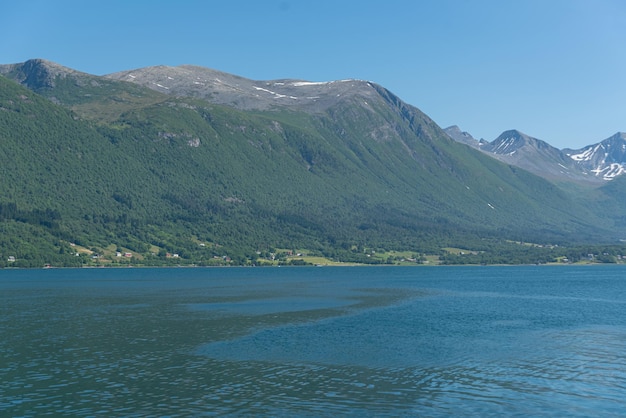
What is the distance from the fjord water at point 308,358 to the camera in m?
55.5

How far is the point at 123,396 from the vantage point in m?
57.6

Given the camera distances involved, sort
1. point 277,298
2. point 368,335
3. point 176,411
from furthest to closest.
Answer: point 277,298, point 368,335, point 176,411

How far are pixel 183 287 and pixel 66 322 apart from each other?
87394 millimetres

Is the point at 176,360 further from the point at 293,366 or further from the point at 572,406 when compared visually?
the point at 572,406

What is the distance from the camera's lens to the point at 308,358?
76.4 metres

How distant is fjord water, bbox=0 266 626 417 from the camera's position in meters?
55.5

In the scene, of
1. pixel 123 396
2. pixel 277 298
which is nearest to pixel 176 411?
pixel 123 396

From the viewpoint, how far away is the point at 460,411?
174 ft

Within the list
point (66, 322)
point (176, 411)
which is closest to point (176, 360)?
point (176, 411)

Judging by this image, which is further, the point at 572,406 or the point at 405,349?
the point at 405,349

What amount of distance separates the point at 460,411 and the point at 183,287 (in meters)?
151

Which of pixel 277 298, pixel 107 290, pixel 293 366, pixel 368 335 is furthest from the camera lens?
pixel 107 290

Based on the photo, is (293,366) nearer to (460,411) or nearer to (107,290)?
(460,411)

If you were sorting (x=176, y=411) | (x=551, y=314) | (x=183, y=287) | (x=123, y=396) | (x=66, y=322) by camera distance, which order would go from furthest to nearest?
(x=183, y=287) → (x=551, y=314) → (x=66, y=322) → (x=123, y=396) → (x=176, y=411)
